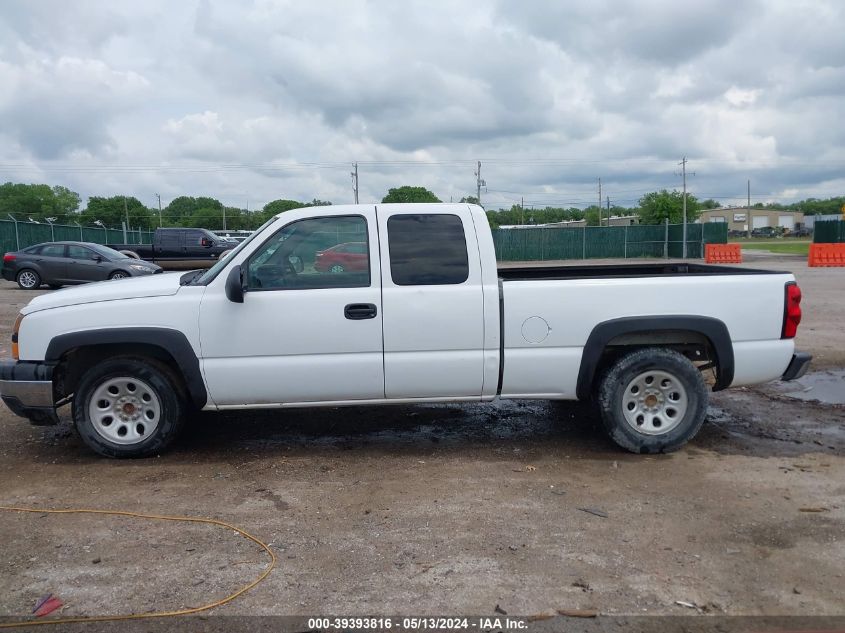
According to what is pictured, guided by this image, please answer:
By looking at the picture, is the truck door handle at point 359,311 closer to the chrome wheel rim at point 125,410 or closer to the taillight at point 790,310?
the chrome wheel rim at point 125,410

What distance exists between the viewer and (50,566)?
3.75 m

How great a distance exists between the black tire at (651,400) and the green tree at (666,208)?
69.4 m

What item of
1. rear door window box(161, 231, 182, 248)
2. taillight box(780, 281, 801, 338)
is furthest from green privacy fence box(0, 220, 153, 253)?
taillight box(780, 281, 801, 338)

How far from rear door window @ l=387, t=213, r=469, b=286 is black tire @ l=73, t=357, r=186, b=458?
187 centimetres

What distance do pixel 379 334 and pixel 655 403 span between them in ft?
7.23

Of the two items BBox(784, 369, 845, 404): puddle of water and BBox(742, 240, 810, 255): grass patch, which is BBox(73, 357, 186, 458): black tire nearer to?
BBox(784, 369, 845, 404): puddle of water

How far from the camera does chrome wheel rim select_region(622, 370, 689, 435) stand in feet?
18.0

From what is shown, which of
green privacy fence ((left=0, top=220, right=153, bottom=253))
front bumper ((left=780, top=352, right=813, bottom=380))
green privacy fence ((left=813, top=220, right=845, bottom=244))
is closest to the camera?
front bumper ((left=780, top=352, right=813, bottom=380))

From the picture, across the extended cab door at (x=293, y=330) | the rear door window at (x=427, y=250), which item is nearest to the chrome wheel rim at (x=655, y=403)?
the rear door window at (x=427, y=250)

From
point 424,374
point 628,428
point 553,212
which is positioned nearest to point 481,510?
point 424,374

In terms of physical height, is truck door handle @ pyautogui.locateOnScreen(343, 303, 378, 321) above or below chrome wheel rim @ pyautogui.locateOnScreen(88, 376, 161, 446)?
above

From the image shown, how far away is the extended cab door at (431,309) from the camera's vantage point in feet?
17.1

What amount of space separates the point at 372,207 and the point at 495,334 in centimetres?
134

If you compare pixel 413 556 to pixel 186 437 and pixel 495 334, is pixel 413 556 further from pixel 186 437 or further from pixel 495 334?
pixel 186 437
